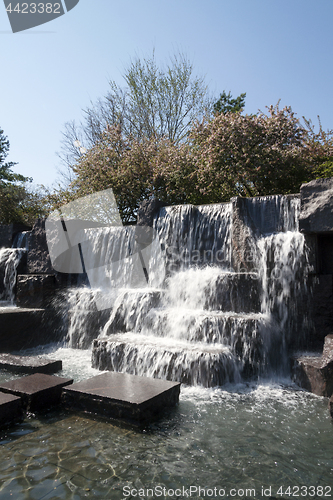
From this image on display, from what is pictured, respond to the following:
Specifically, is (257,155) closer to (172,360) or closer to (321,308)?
(321,308)

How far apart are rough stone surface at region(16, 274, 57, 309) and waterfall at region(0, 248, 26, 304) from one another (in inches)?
46.9

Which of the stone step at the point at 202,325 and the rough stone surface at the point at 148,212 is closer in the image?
the stone step at the point at 202,325

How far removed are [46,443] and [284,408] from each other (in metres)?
2.65

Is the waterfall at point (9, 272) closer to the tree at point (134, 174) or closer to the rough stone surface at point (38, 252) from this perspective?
the rough stone surface at point (38, 252)

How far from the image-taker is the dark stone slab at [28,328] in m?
7.74

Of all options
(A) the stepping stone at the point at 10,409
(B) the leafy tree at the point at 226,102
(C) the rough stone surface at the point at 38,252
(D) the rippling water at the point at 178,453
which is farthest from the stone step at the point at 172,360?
(B) the leafy tree at the point at 226,102

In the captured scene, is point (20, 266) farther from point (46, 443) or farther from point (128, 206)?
point (46, 443)

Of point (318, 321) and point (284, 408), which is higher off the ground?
point (318, 321)

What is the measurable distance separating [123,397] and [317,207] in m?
4.55

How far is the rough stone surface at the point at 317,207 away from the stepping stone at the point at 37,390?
15.1 ft

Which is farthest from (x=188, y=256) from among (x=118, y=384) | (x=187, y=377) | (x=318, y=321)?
(x=118, y=384)

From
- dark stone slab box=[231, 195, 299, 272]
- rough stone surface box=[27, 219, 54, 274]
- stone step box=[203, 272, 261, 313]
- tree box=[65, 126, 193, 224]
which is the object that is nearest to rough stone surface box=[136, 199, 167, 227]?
dark stone slab box=[231, 195, 299, 272]

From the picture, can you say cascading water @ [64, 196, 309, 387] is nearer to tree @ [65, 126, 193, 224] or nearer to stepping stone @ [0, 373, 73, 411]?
stepping stone @ [0, 373, 73, 411]

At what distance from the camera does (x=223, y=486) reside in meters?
2.59
